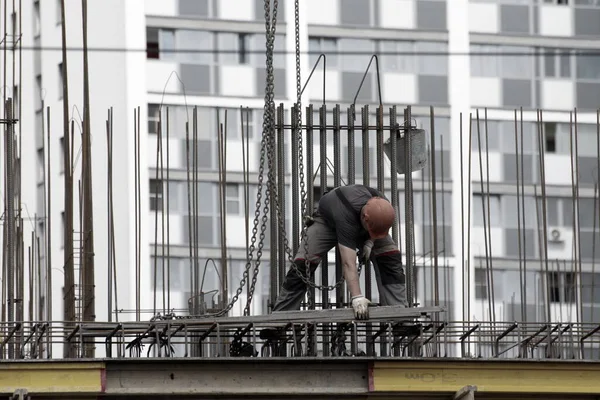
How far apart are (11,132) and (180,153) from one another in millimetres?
29848

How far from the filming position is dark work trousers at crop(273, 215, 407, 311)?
19438 mm

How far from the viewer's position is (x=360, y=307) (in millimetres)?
18469

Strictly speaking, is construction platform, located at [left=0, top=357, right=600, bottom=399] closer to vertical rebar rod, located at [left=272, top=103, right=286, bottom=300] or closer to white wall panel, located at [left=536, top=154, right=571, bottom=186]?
vertical rebar rod, located at [left=272, top=103, right=286, bottom=300]

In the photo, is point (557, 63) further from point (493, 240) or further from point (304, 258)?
point (304, 258)

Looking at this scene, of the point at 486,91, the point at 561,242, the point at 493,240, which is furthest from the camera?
the point at 486,91

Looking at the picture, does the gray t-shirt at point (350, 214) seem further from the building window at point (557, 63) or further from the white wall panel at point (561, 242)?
the building window at point (557, 63)

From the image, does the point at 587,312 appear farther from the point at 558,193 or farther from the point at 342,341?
the point at 342,341

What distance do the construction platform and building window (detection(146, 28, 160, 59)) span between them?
3408 cm

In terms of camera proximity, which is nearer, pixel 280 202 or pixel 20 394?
pixel 20 394

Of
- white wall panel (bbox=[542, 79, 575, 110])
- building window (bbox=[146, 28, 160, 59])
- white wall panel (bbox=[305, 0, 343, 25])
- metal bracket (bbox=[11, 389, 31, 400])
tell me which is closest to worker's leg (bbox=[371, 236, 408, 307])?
metal bracket (bbox=[11, 389, 31, 400])

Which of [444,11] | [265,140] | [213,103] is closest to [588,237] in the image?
[444,11]

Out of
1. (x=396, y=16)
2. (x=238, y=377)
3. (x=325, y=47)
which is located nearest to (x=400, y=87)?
(x=396, y=16)

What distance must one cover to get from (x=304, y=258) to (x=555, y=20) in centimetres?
3580

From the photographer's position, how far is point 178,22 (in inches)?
2035
